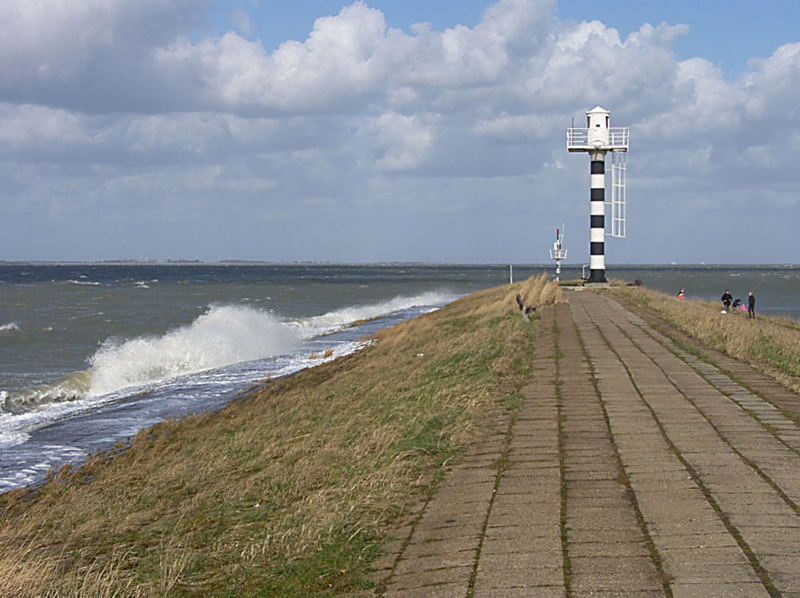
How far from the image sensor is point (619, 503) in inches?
227

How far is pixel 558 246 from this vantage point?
147ft

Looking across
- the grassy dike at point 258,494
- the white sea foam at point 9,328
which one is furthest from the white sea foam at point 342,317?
the grassy dike at point 258,494

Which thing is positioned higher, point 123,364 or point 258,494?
point 258,494

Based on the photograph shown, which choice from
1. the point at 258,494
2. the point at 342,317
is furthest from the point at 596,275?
the point at 258,494

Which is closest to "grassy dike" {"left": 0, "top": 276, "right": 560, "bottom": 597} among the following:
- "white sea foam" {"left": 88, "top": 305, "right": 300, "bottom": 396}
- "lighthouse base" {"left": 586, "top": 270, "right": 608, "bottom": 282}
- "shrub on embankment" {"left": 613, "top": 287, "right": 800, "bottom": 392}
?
"shrub on embankment" {"left": 613, "top": 287, "right": 800, "bottom": 392}

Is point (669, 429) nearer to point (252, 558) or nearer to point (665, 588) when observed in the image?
point (665, 588)

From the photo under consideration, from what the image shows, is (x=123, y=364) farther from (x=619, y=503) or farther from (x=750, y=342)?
(x=619, y=503)

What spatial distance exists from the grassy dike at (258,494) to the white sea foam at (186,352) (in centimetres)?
740

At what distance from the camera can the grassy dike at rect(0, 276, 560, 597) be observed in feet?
16.3

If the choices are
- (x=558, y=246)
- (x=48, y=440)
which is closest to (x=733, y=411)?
(x=48, y=440)

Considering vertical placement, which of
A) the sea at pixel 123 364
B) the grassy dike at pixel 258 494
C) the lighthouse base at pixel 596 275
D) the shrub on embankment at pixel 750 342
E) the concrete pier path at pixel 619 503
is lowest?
the sea at pixel 123 364

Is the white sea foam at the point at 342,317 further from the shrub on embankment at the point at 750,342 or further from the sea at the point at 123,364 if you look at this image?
the shrub on embankment at the point at 750,342

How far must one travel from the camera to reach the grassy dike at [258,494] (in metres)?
4.97

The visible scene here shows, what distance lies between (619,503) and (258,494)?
127 inches
